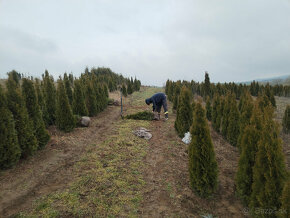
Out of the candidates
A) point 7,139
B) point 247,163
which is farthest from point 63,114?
point 247,163

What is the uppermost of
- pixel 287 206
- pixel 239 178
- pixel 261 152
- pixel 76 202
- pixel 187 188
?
pixel 261 152

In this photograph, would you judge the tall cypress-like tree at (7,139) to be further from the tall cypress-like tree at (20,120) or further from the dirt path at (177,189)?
the dirt path at (177,189)

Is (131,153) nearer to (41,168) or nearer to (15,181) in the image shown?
(41,168)

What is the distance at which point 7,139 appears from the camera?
5.81 m

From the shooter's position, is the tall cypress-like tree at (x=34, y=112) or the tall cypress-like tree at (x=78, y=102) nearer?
the tall cypress-like tree at (x=34, y=112)

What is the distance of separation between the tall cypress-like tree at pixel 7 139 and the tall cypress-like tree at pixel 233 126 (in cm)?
1195

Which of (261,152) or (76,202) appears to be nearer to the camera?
(261,152)

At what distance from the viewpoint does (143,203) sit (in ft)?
14.9

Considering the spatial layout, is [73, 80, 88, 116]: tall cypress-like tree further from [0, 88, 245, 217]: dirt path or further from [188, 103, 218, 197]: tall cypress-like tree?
[188, 103, 218, 197]: tall cypress-like tree

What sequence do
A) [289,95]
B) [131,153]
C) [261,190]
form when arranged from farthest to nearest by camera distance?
[289,95] < [131,153] < [261,190]

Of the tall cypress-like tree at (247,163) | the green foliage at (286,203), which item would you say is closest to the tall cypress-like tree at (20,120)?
the tall cypress-like tree at (247,163)

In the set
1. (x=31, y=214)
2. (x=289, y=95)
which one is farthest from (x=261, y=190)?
(x=289, y=95)

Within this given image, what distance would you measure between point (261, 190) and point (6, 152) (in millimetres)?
8300

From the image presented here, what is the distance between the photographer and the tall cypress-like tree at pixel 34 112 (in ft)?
25.0
